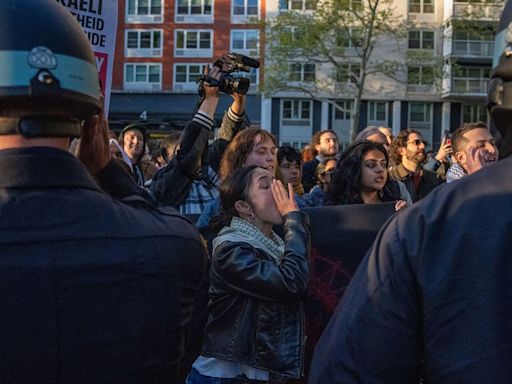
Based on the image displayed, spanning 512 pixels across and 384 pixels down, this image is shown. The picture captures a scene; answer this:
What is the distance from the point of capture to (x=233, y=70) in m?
5.73

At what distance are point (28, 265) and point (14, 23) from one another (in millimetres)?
524

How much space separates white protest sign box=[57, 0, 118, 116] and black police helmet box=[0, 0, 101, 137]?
7.65 feet

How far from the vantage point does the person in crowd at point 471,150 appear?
5.47 metres

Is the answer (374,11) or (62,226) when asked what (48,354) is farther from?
(374,11)

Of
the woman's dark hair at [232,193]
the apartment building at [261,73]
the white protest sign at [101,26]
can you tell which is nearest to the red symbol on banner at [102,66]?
the white protest sign at [101,26]

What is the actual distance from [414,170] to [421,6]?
43.1 metres

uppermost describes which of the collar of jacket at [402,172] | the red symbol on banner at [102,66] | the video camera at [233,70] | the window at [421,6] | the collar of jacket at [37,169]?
the window at [421,6]

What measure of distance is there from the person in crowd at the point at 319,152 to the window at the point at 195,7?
4174cm

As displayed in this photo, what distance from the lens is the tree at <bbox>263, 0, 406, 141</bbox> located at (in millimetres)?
39781

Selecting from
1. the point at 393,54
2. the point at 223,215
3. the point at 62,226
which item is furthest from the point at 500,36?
the point at 393,54

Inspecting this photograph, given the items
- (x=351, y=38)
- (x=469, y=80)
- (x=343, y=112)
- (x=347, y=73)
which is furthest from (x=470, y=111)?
(x=351, y=38)

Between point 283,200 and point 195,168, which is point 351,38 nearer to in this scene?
point 195,168

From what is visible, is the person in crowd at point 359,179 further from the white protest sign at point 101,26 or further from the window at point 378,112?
the window at point 378,112

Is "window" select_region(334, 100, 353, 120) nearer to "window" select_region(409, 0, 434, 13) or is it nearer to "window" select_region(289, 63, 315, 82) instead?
"window" select_region(289, 63, 315, 82)
